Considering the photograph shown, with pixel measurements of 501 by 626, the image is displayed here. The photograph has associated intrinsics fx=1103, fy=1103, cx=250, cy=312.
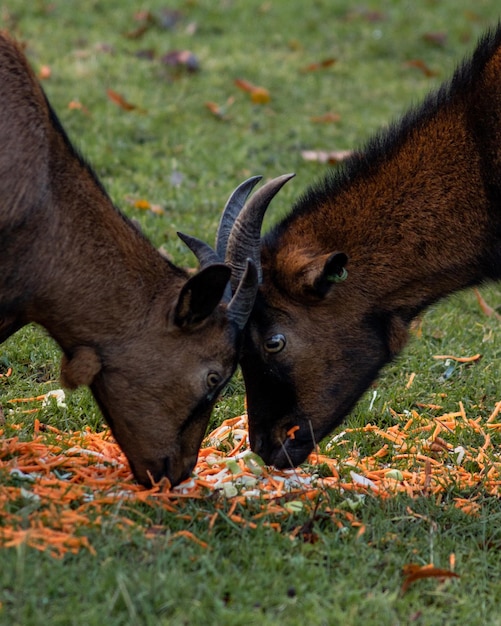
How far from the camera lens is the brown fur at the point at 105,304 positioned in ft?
18.8

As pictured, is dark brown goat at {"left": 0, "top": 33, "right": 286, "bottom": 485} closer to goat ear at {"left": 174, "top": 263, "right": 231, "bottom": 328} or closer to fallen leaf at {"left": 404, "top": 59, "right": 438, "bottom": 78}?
goat ear at {"left": 174, "top": 263, "right": 231, "bottom": 328}

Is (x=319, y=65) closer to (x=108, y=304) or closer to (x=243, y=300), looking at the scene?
(x=243, y=300)

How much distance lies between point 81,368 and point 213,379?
2.29ft

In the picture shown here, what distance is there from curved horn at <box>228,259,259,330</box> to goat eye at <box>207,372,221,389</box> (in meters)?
0.30

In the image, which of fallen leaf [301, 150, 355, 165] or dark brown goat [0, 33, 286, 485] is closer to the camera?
dark brown goat [0, 33, 286, 485]

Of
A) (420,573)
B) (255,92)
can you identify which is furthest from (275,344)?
(255,92)

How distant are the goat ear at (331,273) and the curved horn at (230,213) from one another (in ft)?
1.89

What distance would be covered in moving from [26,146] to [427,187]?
2.41 meters

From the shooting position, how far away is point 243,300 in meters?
5.91

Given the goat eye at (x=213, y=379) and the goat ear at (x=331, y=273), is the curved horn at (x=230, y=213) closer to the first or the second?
the goat ear at (x=331, y=273)

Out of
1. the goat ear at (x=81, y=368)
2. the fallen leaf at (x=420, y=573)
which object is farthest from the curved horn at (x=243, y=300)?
the fallen leaf at (x=420, y=573)

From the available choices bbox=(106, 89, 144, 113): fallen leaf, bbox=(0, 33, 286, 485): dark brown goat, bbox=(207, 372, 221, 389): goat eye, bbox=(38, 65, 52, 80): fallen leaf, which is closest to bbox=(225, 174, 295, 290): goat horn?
bbox=(0, 33, 286, 485): dark brown goat

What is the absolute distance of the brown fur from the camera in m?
5.72

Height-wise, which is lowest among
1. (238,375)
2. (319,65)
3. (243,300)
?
(319,65)
